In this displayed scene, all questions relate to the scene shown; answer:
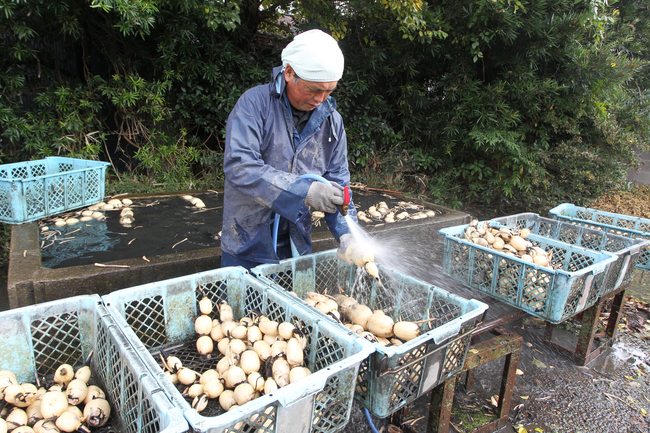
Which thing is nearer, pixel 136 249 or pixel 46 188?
pixel 136 249

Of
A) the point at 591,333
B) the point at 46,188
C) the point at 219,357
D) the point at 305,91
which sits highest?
the point at 305,91

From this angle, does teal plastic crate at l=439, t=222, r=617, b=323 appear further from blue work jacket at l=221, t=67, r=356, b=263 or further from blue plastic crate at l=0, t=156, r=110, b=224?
blue plastic crate at l=0, t=156, r=110, b=224

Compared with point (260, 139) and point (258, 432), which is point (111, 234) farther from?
point (258, 432)

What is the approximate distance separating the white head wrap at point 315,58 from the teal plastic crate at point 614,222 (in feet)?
9.55

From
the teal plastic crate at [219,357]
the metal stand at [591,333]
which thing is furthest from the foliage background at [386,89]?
the teal plastic crate at [219,357]

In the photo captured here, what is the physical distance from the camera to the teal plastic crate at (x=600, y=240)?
9.57 ft

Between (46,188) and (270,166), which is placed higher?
(270,166)

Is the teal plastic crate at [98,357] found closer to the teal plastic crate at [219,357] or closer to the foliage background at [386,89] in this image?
the teal plastic crate at [219,357]

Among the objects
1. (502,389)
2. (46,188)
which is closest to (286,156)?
(502,389)

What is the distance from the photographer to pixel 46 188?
11.6ft

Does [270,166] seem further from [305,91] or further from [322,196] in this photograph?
[305,91]

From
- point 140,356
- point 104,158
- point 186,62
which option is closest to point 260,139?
point 140,356

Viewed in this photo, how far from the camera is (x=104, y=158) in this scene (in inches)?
248

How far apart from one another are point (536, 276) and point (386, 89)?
6246 mm
